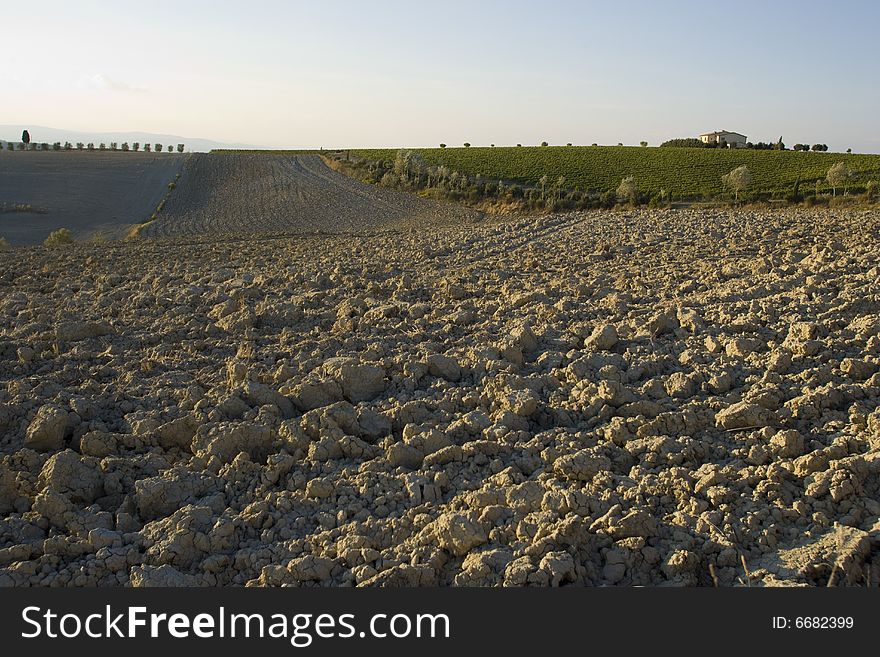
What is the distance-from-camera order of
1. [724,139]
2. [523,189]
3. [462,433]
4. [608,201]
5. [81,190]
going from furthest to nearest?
[724,139] → [81,190] → [523,189] → [608,201] → [462,433]

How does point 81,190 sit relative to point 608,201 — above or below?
below

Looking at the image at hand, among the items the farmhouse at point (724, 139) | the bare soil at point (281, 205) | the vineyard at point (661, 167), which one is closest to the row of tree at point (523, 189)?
the bare soil at point (281, 205)

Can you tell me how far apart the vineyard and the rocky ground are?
104 ft

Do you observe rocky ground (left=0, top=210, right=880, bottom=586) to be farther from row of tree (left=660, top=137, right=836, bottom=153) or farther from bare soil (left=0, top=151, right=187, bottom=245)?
row of tree (left=660, top=137, right=836, bottom=153)

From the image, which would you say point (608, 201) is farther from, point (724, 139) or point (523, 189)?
point (724, 139)

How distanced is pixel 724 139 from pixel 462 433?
7497 cm

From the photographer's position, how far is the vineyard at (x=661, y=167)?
43.2 meters

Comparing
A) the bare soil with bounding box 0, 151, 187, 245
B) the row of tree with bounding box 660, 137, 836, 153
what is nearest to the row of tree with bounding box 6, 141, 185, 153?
the bare soil with bounding box 0, 151, 187, 245

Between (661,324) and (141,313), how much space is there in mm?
6606

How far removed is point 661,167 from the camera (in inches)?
2028

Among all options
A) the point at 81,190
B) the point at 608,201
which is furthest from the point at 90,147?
the point at 608,201

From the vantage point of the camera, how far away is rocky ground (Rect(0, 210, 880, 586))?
4.08m

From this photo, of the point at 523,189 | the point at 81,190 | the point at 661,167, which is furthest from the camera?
the point at 661,167

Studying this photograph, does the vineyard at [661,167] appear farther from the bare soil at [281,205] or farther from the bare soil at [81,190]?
the bare soil at [81,190]
